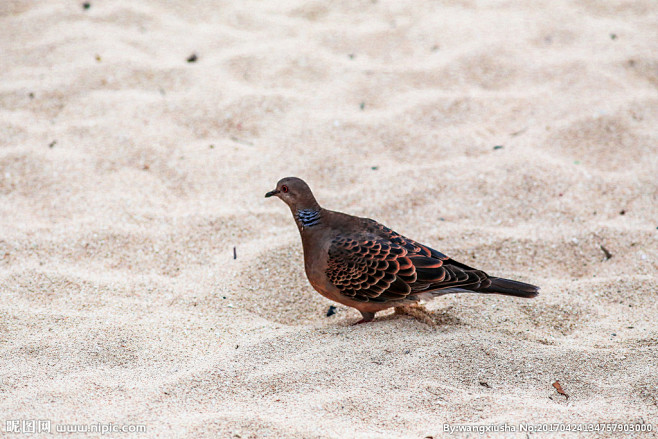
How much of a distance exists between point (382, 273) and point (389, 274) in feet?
0.11

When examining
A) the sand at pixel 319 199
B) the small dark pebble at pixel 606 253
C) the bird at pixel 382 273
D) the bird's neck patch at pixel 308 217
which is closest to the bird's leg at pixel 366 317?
the bird at pixel 382 273

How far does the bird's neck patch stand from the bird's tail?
87 centimetres

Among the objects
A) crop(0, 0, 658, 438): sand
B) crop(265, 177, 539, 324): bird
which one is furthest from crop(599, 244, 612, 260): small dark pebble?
crop(265, 177, 539, 324): bird

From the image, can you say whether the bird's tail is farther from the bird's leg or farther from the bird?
the bird's leg

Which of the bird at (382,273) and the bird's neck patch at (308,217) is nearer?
the bird at (382,273)

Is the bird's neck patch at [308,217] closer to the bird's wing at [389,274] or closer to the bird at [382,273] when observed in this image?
the bird at [382,273]

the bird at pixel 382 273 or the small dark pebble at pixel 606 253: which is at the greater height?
the bird at pixel 382 273

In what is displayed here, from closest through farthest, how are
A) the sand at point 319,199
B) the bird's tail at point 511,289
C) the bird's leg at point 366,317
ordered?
the sand at point 319,199 < the bird's tail at point 511,289 < the bird's leg at point 366,317

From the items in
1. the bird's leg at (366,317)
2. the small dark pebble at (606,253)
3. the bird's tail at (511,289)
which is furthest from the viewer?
the small dark pebble at (606,253)

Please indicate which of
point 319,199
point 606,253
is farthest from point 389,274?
point 606,253

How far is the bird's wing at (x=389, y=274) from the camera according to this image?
310cm

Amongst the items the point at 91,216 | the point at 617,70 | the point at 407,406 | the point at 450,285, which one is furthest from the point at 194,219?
the point at 617,70

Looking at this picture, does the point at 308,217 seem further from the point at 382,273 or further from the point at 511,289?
the point at 511,289

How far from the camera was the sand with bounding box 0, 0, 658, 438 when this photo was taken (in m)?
2.60
